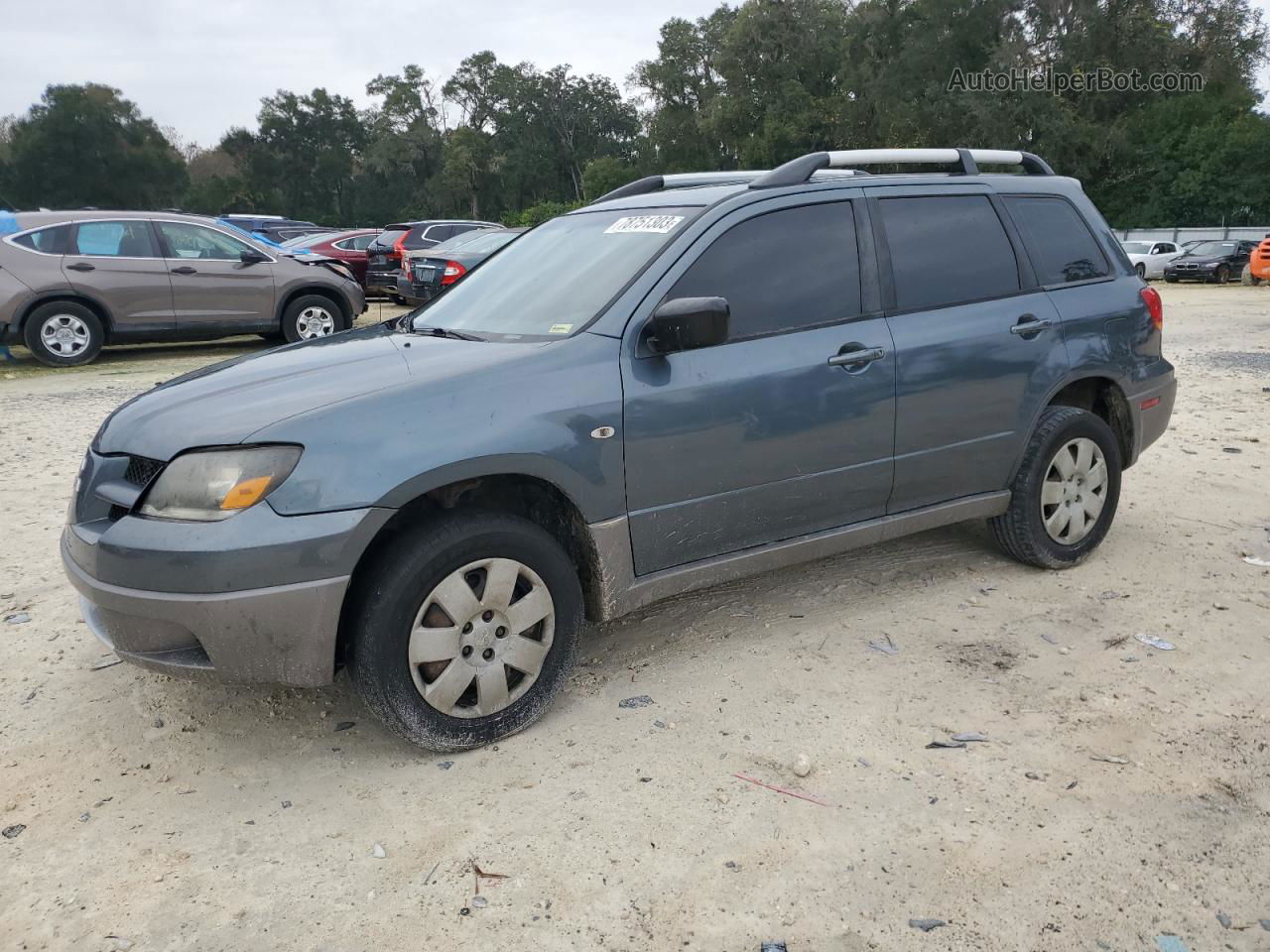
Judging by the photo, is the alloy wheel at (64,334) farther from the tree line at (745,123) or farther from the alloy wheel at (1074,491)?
the tree line at (745,123)

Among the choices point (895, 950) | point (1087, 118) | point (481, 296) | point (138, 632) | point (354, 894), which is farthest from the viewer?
point (1087, 118)

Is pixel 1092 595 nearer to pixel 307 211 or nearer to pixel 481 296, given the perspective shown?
pixel 481 296

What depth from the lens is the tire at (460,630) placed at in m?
2.97

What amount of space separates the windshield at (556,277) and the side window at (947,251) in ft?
3.14

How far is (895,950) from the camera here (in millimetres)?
2340

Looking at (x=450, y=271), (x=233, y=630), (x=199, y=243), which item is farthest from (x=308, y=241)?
(x=233, y=630)

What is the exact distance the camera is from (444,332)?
3926 mm

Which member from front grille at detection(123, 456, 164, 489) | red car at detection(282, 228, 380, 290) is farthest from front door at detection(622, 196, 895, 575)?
red car at detection(282, 228, 380, 290)

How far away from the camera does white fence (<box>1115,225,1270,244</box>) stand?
36125mm

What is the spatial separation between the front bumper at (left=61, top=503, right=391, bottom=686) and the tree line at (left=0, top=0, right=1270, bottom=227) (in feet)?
145

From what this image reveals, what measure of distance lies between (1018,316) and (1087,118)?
4516 centimetres

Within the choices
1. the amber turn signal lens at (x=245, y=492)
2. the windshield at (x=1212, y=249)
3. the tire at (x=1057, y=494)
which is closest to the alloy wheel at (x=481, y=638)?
the amber turn signal lens at (x=245, y=492)

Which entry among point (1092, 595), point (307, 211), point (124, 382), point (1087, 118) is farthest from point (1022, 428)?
point (307, 211)

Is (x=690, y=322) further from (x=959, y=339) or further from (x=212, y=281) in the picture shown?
(x=212, y=281)
